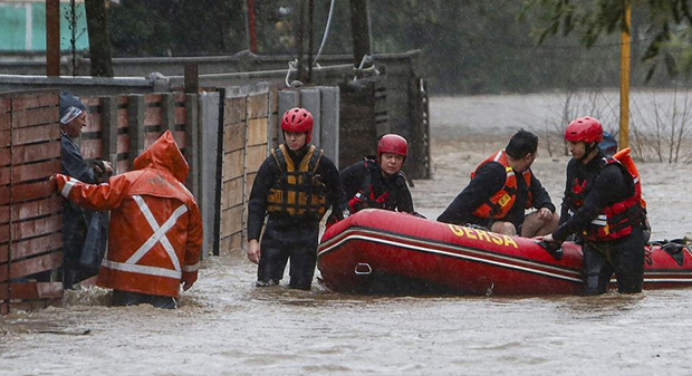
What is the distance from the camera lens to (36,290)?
8430mm

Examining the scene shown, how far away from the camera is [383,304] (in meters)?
9.41

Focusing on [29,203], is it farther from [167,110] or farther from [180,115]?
[180,115]

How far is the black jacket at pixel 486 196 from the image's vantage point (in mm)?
10211

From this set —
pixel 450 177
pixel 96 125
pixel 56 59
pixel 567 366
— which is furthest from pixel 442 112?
pixel 567 366

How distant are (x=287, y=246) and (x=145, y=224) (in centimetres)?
180

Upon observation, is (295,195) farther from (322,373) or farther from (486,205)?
(322,373)

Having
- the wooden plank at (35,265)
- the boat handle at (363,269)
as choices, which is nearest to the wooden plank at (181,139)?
the boat handle at (363,269)

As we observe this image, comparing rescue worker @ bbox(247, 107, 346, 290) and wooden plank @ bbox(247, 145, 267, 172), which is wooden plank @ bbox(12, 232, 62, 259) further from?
wooden plank @ bbox(247, 145, 267, 172)

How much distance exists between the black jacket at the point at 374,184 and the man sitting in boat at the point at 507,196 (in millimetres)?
416

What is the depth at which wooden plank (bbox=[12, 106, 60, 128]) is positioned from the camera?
26.6 feet

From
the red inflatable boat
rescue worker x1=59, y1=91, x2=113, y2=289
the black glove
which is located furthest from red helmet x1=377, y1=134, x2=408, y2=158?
rescue worker x1=59, y1=91, x2=113, y2=289

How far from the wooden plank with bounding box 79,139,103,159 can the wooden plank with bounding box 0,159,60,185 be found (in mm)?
1948

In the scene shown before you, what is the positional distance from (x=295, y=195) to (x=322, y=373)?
346 centimetres

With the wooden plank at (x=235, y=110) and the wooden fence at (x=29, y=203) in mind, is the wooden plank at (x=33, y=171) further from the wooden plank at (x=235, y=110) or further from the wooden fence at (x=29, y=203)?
the wooden plank at (x=235, y=110)
